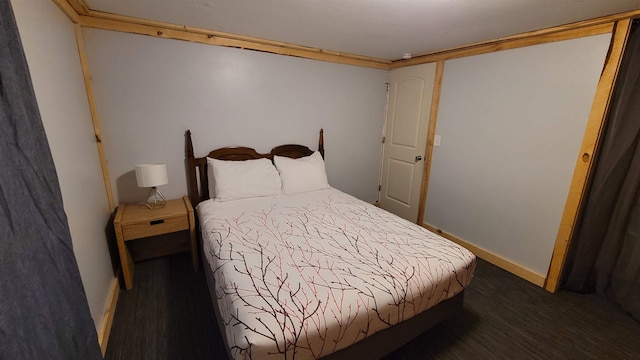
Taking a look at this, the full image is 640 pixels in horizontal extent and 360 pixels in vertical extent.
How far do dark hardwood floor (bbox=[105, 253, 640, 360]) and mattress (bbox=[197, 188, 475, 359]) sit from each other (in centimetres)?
38

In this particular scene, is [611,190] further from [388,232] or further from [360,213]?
[360,213]

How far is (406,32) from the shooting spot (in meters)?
2.18

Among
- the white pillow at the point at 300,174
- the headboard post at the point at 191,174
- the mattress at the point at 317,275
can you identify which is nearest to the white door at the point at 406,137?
the white pillow at the point at 300,174

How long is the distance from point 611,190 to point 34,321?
3193 millimetres

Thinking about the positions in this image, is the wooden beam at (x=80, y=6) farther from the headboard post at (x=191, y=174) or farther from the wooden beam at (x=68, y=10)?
the headboard post at (x=191, y=174)

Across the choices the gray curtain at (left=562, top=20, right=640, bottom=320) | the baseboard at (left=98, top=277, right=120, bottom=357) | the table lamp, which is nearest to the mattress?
the table lamp

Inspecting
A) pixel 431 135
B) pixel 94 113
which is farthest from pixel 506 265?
pixel 94 113

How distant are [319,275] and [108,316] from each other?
4.71 feet

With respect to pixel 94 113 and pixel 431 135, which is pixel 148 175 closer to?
pixel 94 113

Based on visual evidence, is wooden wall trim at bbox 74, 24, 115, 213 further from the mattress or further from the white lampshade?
the mattress

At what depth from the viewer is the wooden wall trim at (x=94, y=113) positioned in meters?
1.93

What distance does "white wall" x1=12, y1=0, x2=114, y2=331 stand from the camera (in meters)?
1.21

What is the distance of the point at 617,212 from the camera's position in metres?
1.90

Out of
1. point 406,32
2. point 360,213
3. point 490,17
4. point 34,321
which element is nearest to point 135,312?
point 34,321
